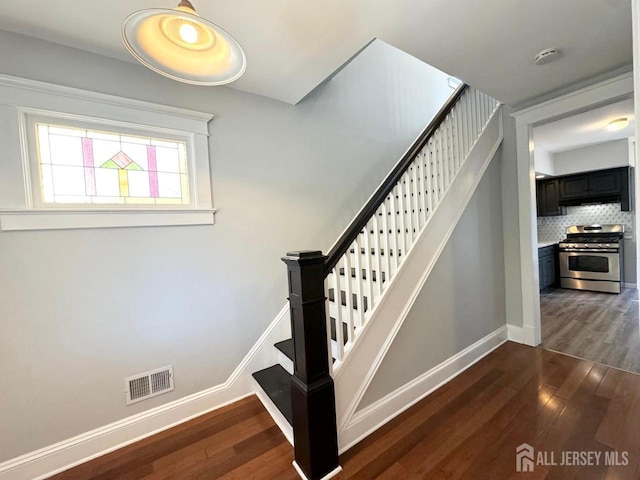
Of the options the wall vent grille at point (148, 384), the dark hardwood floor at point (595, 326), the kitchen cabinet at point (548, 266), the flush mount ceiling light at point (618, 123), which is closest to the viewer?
the wall vent grille at point (148, 384)

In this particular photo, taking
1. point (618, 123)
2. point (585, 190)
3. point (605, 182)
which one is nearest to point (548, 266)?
point (585, 190)

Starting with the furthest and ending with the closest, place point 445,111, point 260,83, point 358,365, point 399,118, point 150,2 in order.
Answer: point 399,118
point 445,111
point 260,83
point 358,365
point 150,2

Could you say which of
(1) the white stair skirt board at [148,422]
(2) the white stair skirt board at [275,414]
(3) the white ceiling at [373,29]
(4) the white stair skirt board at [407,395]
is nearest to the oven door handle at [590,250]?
(4) the white stair skirt board at [407,395]

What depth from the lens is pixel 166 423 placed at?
1.81 metres

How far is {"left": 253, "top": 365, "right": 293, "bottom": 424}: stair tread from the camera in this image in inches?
66.2

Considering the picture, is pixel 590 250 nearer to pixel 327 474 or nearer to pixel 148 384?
pixel 327 474

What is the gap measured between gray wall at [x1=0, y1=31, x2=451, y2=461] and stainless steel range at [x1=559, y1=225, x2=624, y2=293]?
484cm

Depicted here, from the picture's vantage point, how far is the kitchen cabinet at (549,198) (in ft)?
17.1

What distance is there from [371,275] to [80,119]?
207 cm

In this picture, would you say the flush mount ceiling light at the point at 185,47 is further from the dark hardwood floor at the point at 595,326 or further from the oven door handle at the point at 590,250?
the oven door handle at the point at 590,250

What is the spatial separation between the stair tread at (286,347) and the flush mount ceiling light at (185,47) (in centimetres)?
184

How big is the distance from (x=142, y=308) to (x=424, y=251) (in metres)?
2.10

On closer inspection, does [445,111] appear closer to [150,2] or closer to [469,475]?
[150,2]

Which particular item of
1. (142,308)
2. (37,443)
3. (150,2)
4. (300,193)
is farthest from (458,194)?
(37,443)
